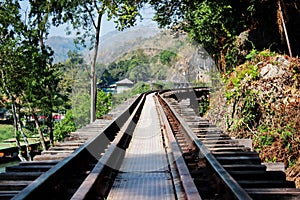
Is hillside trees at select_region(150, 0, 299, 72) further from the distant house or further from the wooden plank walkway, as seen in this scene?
the distant house

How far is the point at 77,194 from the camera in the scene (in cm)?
278

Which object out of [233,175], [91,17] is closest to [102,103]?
[91,17]

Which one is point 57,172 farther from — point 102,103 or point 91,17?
point 102,103

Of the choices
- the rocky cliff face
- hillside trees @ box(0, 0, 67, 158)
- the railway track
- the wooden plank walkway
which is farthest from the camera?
hillside trees @ box(0, 0, 67, 158)

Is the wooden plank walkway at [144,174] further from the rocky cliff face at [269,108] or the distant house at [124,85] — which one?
the distant house at [124,85]

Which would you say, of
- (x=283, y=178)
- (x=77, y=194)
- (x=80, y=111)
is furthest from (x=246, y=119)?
(x=80, y=111)

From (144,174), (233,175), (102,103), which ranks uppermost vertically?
(233,175)

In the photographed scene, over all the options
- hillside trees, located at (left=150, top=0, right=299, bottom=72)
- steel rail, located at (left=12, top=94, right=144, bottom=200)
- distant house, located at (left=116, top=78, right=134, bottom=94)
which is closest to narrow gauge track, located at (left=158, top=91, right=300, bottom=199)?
steel rail, located at (left=12, top=94, right=144, bottom=200)

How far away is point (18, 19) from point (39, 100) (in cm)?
514

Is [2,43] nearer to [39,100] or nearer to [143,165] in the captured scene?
[39,100]

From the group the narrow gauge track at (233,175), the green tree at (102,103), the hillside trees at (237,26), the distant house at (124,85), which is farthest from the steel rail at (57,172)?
the distant house at (124,85)

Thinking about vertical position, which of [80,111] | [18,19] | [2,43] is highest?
[18,19]

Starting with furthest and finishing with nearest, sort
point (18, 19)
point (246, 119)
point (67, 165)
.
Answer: point (18, 19) < point (246, 119) < point (67, 165)

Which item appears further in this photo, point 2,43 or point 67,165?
point 2,43
